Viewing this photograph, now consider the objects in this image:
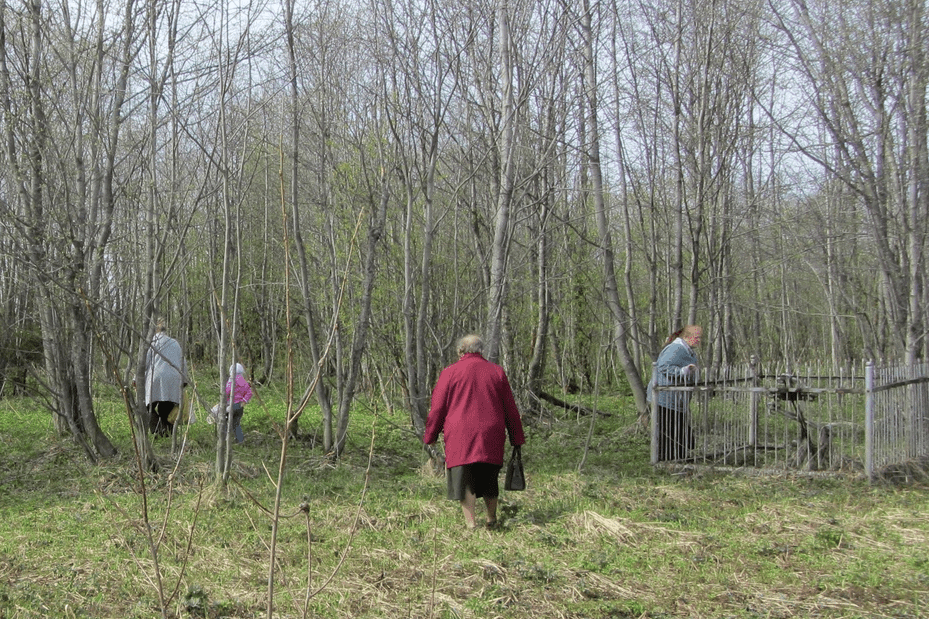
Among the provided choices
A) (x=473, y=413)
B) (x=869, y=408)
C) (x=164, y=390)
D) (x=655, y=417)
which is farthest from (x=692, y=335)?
(x=164, y=390)

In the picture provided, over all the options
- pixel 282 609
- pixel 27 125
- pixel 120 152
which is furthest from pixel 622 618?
pixel 120 152

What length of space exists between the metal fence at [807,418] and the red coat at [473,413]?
3.40 meters

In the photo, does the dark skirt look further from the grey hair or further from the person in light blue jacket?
the person in light blue jacket

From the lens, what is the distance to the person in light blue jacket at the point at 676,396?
9336 mm

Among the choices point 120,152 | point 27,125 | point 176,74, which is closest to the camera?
point 27,125

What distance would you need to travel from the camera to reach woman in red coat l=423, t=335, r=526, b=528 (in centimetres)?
637

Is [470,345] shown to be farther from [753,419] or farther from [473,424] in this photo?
[753,419]

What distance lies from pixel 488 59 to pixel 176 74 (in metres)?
3.50

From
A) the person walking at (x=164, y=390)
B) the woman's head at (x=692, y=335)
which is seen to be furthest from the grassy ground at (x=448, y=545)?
the person walking at (x=164, y=390)

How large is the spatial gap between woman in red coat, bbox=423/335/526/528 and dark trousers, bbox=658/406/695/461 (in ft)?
11.3

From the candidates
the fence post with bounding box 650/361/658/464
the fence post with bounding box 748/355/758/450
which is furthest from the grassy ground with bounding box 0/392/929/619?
the fence post with bounding box 748/355/758/450

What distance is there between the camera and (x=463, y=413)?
21.1ft

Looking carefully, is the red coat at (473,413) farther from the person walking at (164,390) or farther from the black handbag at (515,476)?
the person walking at (164,390)

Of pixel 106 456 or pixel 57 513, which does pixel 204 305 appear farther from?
pixel 57 513
